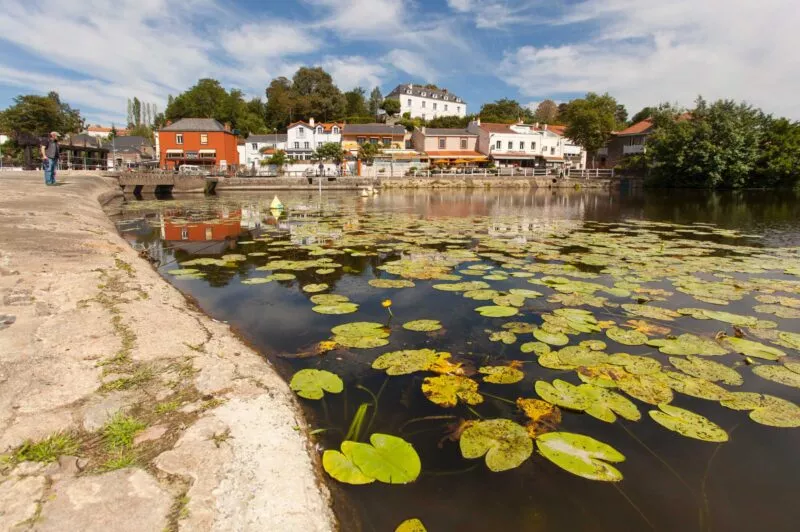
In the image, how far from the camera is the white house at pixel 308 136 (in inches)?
2183

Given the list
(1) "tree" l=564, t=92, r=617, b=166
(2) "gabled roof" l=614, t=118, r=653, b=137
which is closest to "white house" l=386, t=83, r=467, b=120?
(1) "tree" l=564, t=92, r=617, b=166

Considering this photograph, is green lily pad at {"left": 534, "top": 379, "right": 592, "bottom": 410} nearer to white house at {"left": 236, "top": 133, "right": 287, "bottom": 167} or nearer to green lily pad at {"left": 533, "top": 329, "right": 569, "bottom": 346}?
green lily pad at {"left": 533, "top": 329, "right": 569, "bottom": 346}

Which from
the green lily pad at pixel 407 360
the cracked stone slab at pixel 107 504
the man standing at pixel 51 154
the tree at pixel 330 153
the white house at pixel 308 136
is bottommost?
the green lily pad at pixel 407 360

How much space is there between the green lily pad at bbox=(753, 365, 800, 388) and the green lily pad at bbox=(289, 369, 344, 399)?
11.7 ft

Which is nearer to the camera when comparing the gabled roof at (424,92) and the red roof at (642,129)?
the red roof at (642,129)

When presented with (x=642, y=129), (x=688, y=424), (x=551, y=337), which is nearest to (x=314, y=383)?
(x=551, y=337)

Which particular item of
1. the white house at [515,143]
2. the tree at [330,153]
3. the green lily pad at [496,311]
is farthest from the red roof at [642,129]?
the green lily pad at [496,311]

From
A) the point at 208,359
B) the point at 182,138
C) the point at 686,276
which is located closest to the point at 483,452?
the point at 208,359

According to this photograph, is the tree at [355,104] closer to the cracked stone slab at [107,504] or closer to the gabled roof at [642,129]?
the gabled roof at [642,129]

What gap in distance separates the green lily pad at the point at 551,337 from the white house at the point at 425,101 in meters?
81.4

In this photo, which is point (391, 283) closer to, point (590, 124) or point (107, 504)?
point (107, 504)

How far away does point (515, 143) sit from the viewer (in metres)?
55.2

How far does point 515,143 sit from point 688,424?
56.7m

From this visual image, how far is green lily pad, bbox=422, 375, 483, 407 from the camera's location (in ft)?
10.6
